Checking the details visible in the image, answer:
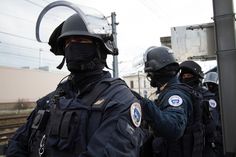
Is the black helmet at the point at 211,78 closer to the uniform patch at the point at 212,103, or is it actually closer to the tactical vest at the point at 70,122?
the uniform patch at the point at 212,103

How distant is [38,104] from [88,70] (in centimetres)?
51

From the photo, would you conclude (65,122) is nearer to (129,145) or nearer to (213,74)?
(129,145)

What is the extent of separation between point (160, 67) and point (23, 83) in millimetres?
38571

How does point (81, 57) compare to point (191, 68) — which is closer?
point (81, 57)

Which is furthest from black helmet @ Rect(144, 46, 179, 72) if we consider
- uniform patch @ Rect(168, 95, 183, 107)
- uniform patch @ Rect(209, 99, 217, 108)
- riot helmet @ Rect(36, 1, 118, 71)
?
uniform patch @ Rect(209, 99, 217, 108)

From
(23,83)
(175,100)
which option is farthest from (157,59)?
(23,83)

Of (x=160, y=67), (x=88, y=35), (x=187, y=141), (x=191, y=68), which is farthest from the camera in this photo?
(x=191, y=68)

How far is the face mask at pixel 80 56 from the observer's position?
78.7 inches

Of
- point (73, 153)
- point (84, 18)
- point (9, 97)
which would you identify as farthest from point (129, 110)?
point (9, 97)

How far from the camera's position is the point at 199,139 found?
3363mm

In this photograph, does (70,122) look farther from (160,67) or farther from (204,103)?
(204,103)

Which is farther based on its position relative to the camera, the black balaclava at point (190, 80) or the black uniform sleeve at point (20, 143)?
the black balaclava at point (190, 80)

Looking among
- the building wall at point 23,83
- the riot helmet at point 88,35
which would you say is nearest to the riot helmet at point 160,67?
the riot helmet at point 88,35

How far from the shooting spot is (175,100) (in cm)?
294
